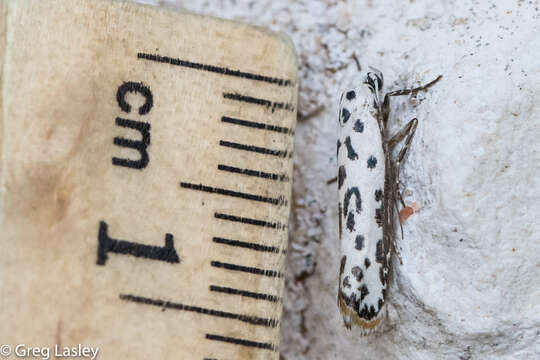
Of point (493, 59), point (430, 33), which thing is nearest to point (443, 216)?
point (493, 59)

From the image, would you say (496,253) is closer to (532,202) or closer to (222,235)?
(532,202)

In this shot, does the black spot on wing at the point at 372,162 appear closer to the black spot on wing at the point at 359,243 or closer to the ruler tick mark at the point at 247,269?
the black spot on wing at the point at 359,243

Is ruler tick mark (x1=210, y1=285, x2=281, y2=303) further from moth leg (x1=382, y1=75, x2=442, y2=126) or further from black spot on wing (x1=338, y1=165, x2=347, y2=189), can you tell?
moth leg (x1=382, y1=75, x2=442, y2=126)

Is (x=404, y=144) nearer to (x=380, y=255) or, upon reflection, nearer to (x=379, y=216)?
(x=379, y=216)

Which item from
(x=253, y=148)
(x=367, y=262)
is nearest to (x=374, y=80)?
(x=253, y=148)

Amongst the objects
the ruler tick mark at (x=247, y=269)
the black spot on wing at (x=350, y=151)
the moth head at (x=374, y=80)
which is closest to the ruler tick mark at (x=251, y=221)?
the ruler tick mark at (x=247, y=269)

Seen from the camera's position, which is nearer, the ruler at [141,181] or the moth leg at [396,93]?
the ruler at [141,181]

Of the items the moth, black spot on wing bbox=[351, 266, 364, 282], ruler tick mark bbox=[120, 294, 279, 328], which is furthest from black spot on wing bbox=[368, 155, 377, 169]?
ruler tick mark bbox=[120, 294, 279, 328]
